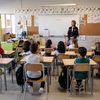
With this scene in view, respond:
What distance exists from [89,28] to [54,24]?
156 centimetres

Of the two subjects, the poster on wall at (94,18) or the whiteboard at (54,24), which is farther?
the whiteboard at (54,24)

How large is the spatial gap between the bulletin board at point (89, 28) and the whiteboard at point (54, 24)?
0.48m

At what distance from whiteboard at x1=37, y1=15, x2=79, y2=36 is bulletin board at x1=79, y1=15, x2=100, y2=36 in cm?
48

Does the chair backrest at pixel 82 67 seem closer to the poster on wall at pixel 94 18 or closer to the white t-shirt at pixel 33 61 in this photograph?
the white t-shirt at pixel 33 61

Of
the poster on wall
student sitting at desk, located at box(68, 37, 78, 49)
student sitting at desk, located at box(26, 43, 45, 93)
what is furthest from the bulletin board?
student sitting at desk, located at box(26, 43, 45, 93)

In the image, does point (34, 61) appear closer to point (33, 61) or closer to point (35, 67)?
point (33, 61)

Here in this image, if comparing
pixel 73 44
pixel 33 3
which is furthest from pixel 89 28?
pixel 33 3

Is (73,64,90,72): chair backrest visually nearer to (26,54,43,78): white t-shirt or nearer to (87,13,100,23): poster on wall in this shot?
(26,54,43,78): white t-shirt

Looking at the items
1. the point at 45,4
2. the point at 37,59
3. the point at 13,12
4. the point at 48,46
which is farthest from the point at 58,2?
the point at 37,59

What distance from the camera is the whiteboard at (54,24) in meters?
10.1

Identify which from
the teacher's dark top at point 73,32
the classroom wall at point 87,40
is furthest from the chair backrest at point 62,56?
the classroom wall at point 87,40

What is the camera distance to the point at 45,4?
33.3ft

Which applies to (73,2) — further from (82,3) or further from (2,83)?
(2,83)

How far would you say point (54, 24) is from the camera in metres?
10.2
